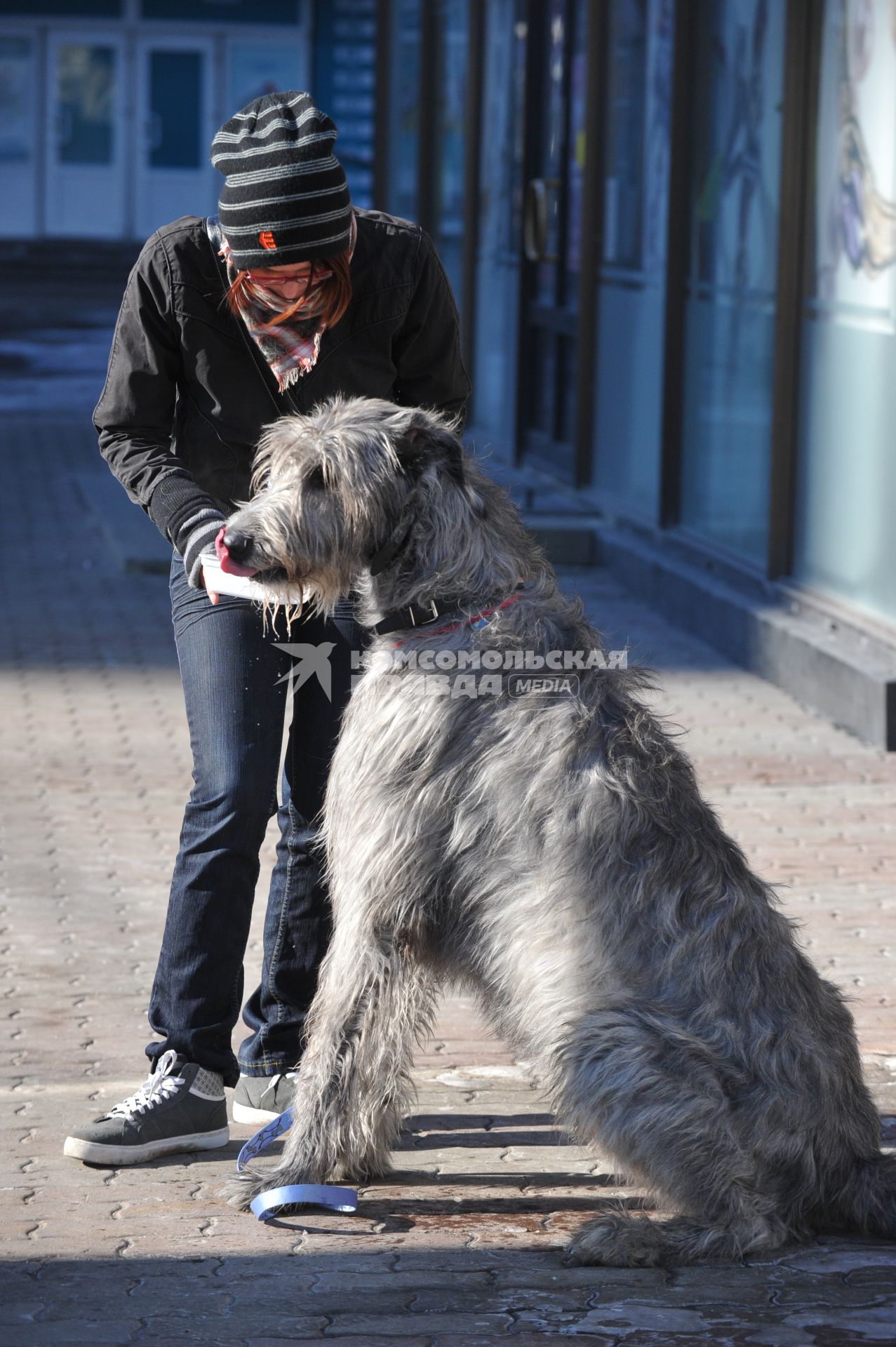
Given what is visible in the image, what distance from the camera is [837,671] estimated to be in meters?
7.75

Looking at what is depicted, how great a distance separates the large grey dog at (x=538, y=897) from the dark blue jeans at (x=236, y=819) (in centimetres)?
27

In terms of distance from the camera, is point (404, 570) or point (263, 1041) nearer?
point (404, 570)

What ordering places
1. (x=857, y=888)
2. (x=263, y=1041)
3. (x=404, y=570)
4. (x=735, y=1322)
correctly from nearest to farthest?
(x=735, y=1322)
(x=404, y=570)
(x=263, y=1041)
(x=857, y=888)

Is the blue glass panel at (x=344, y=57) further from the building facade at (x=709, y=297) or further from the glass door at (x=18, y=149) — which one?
the building facade at (x=709, y=297)

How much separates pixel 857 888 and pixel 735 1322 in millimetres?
2864

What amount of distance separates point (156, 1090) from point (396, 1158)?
21.7 inches

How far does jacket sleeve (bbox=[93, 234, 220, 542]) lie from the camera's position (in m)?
3.82

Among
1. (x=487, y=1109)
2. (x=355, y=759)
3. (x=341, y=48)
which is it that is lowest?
(x=487, y=1109)

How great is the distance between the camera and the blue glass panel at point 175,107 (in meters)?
30.6

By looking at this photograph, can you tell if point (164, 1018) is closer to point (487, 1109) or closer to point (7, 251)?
point (487, 1109)

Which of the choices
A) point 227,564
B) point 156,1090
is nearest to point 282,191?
point 227,564

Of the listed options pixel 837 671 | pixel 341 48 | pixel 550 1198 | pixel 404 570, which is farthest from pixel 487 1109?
pixel 341 48

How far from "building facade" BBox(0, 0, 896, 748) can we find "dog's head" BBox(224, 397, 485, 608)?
424cm

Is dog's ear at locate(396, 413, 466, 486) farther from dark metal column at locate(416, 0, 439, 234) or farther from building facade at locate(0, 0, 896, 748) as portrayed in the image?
dark metal column at locate(416, 0, 439, 234)
